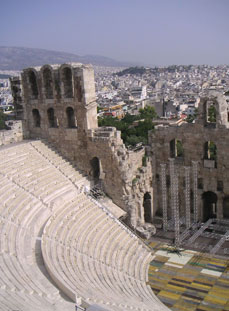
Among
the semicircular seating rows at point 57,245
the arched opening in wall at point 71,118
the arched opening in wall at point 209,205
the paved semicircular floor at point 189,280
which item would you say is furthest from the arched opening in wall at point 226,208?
the arched opening in wall at point 71,118

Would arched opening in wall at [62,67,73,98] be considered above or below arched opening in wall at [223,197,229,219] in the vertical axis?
above

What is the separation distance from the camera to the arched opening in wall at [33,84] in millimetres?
23875

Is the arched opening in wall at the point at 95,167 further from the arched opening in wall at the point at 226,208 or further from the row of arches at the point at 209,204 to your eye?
the arched opening in wall at the point at 226,208

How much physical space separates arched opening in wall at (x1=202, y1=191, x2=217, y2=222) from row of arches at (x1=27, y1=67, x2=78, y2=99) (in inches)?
402

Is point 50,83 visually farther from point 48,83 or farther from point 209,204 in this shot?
point 209,204

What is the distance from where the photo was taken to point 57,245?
52.0ft

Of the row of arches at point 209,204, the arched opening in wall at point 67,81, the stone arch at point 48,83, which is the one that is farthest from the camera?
the stone arch at point 48,83

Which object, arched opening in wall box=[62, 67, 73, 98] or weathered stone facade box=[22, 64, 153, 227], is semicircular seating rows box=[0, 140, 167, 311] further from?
arched opening in wall box=[62, 67, 73, 98]

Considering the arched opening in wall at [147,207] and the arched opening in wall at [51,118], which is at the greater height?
the arched opening in wall at [51,118]

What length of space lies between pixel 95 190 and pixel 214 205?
758 centimetres

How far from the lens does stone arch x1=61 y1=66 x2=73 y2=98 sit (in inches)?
887

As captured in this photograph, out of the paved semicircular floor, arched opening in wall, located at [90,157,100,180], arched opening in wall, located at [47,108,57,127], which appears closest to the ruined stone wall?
arched opening in wall, located at [47,108,57,127]

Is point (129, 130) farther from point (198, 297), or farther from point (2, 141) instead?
point (198, 297)

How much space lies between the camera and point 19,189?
18.6m
